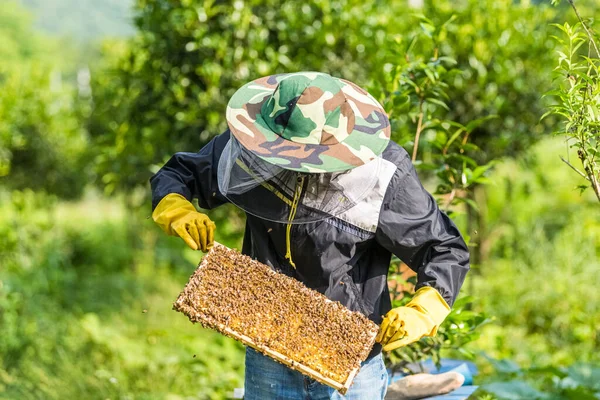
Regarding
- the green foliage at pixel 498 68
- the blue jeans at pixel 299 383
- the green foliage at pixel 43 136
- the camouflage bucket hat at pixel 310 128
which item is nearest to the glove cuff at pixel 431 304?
the blue jeans at pixel 299 383

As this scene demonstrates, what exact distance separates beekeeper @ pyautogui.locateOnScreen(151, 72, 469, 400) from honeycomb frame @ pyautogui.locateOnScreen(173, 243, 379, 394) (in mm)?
87

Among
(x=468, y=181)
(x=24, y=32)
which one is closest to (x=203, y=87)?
(x=468, y=181)

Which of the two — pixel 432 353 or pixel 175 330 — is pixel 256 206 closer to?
pixel 432 353

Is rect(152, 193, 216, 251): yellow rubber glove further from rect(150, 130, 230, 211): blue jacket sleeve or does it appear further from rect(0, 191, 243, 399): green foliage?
rect(0, 191, 243, 399): green foliage

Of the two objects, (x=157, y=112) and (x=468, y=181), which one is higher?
(x=468, y=181)

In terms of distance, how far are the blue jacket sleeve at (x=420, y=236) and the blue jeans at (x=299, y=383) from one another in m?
0.36

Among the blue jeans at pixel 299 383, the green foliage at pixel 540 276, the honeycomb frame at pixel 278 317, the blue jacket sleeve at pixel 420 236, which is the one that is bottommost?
the green foliage at pixel 540 276

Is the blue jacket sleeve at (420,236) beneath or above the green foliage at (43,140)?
above

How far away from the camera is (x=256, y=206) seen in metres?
2.26

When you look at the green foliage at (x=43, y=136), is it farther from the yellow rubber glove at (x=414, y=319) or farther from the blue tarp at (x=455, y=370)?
the yellow rubber glove at (x=414, y=319)

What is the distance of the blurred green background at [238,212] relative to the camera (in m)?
4.45

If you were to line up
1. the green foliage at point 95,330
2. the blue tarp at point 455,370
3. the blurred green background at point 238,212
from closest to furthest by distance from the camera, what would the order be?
the blue tarp at point 455,370, the blurred green background at point 238,212, the green foliage at point 95,330

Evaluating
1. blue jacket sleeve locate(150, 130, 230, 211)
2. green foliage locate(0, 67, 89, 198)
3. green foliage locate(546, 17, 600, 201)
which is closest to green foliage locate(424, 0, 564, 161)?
green foliage locate(546, 17, 600, 201)

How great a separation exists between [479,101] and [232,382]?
9.20 feet
